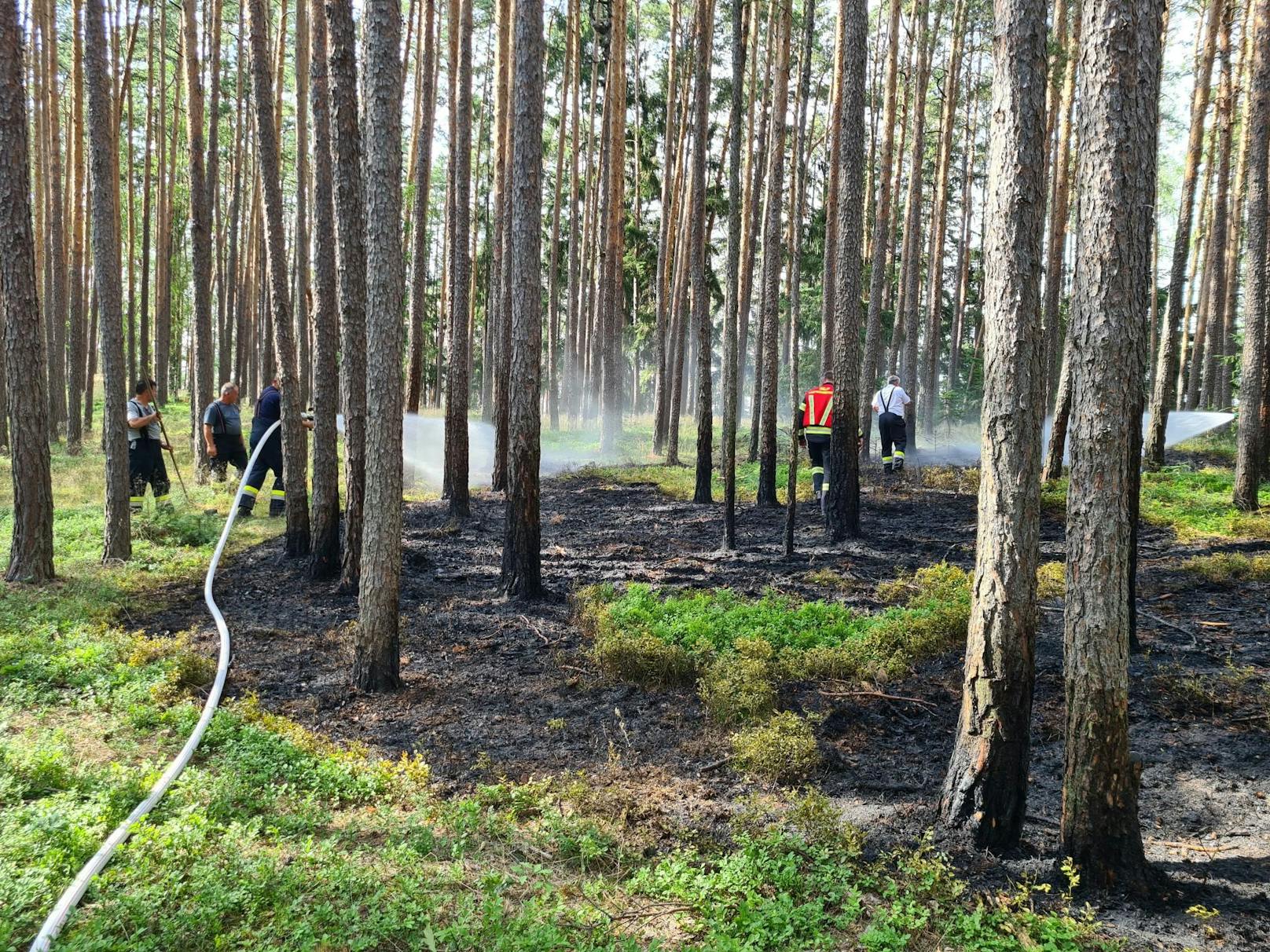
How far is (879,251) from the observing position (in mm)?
14086

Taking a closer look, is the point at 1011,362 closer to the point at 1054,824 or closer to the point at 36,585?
the point at 1054,824

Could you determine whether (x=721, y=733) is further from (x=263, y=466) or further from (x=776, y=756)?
(x=263, y=466)

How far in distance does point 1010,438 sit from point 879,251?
11186mm

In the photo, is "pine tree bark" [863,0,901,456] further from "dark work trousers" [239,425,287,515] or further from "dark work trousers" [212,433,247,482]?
"dark work trousers" [212,433,247,482]

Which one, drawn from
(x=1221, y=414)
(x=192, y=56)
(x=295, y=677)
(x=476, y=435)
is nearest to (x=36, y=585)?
(x=295, y=677)

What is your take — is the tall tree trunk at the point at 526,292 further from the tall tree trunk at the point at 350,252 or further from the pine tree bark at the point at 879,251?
the pine tree bark at the point at 879,251

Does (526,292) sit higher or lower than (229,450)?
higher

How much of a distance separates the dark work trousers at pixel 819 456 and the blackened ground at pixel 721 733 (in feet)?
6.77

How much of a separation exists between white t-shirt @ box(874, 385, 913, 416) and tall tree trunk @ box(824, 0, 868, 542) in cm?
376

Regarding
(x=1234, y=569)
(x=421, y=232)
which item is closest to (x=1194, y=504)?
(x=1234, y=569)

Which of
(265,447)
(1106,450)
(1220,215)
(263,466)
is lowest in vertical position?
(263,466)

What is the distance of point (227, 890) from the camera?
350cm

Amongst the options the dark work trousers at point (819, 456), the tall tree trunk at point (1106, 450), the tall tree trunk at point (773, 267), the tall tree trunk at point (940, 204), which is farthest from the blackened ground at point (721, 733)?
the tall tree trunk at point (940, 204)

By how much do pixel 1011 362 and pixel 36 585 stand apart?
9.15m
